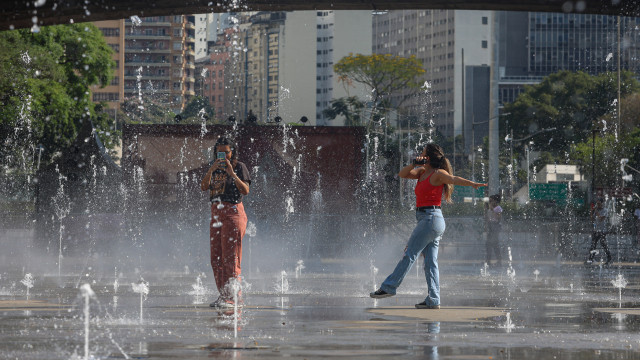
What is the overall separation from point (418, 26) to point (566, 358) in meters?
162

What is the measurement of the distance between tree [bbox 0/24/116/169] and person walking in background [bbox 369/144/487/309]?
109 ft

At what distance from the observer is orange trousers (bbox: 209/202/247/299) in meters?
11.4

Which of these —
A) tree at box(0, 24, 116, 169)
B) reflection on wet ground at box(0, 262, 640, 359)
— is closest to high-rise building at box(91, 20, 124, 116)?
tree at box(0, 24, 116, 169)

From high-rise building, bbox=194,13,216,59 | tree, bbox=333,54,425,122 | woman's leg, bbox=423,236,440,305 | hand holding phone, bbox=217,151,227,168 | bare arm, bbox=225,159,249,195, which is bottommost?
woman's leg, bbox=423,236,440,305

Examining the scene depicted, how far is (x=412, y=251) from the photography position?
11320mm

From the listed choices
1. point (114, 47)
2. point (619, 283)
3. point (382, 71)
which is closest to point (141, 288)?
point (619, 283)

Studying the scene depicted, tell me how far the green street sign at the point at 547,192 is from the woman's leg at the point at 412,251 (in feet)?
152

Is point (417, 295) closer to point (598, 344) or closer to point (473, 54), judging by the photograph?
point (598, 344)

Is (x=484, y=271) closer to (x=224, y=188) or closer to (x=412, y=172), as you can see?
(x=412, y=172)

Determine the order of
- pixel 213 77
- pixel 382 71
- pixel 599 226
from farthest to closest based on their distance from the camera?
pixel 213 77 < pixel 382 71 < pixel 599 226

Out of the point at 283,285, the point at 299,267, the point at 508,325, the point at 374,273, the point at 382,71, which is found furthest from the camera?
the point at 382,71

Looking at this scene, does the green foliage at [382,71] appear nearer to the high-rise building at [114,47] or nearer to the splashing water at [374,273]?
the splashing water at [374,273]

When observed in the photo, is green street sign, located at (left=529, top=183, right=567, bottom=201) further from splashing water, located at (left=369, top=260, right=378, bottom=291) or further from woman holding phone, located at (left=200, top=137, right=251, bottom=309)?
woman holding phone, located at (left=200, top=137, right=251, bottom=309)

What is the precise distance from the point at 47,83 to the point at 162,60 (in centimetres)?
12575
